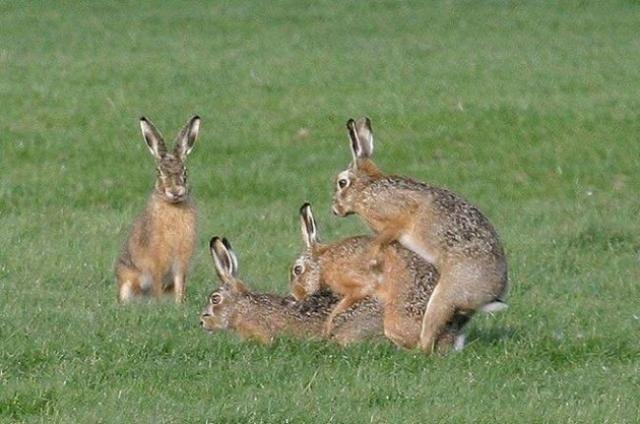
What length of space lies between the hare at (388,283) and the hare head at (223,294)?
1.27 feet

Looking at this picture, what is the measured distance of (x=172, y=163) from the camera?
11.9 meters

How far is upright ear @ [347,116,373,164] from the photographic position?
9.95 metres

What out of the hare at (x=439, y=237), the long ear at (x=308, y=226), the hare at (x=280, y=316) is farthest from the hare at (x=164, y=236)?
the hare at (x=439, y=237)

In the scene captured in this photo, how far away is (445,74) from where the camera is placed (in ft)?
73.0

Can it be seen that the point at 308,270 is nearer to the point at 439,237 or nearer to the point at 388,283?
the point at 388,283

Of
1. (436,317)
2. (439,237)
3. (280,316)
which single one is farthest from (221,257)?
(436,317)

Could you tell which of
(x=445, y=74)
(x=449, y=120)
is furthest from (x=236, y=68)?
(x=449, y=120)

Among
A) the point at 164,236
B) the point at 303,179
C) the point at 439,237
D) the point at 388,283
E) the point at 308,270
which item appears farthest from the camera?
the point at 303,179

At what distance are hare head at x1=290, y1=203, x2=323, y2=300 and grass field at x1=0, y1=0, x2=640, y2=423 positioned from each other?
2.40ft

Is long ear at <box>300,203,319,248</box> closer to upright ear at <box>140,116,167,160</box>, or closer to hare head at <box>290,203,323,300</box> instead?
hare head at <box>290,203,323,300</box>

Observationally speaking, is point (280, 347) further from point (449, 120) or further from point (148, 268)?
point (449, 120)

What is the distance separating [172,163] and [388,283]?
297cm

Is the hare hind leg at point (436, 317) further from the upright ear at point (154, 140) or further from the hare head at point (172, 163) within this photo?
the upright ear at point (154, 140)

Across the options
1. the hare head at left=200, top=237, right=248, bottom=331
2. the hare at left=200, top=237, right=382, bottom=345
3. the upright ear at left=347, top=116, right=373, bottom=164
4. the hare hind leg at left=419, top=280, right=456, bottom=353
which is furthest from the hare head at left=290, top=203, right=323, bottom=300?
the hare hind leg at left=419, top=280, right=456, bottom=353
